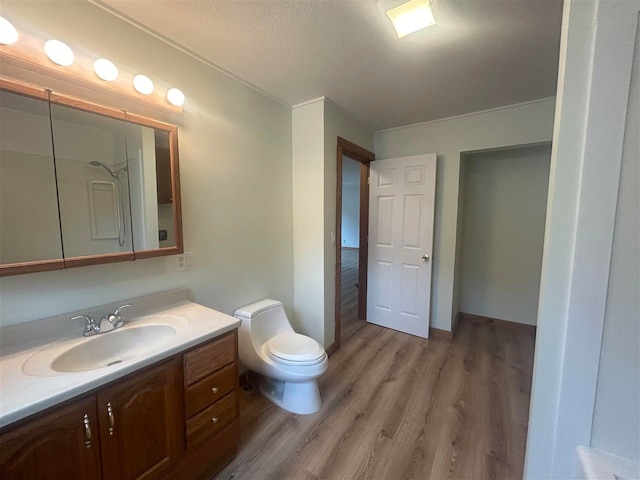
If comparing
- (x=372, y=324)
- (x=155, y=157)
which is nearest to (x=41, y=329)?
(x=155, y=157)

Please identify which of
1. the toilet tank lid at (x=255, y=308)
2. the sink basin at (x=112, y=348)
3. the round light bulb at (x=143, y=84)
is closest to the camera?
the sink basin at (x=112, y=348)

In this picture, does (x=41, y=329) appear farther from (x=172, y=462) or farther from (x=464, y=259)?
(x=464, y=259)

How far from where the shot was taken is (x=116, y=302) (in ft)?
4.46

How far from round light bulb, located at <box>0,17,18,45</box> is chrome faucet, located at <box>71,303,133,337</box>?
1.13m

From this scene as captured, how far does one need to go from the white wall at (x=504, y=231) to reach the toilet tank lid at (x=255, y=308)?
2.45 meters

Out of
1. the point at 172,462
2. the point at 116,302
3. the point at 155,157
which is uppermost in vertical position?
the point at 155,157

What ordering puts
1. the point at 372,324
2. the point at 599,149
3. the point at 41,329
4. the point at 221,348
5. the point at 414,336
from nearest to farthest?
the point at 599,149 < the point at 41,329 < the point at 221,348 < the point at 414,336 < the point at 372,324

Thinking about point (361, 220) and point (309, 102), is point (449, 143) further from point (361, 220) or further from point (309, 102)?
point (309, 102)

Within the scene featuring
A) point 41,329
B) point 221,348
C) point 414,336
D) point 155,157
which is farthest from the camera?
point 414,336

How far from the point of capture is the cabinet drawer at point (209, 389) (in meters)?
1.21

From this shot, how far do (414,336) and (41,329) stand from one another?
2931 mm

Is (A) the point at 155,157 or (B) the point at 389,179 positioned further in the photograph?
(B) the point at 389,179

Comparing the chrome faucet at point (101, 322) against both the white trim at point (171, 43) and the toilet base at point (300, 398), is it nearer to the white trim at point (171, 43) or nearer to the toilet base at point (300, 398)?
the toilet base at point (300, 398)

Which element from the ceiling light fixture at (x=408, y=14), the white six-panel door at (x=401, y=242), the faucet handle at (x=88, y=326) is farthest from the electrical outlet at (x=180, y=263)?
the white six-panel door at (x=401, y=242)
